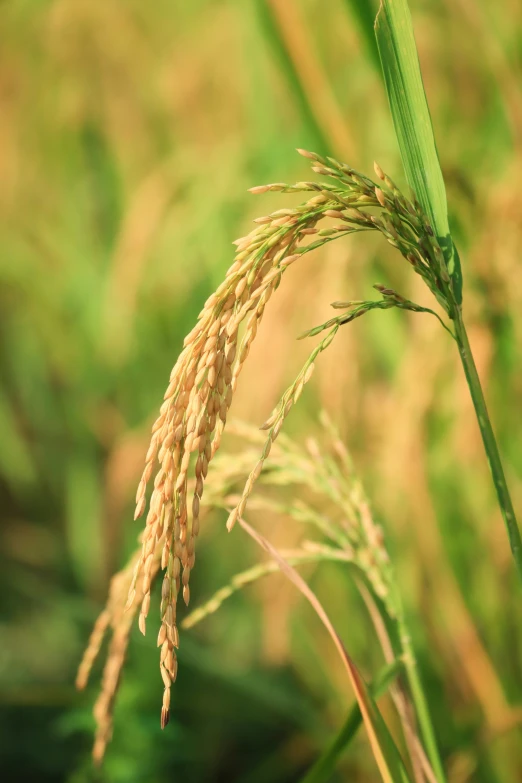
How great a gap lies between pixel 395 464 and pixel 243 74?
1.73 m

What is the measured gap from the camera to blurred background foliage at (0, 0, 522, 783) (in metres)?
1.36

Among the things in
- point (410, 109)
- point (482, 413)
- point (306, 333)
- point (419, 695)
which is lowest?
point (419, 695)

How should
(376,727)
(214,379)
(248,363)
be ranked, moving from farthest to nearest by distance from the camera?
1. (248,363)
2. (376,727)
3. (214,379)

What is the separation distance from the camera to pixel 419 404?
133cm

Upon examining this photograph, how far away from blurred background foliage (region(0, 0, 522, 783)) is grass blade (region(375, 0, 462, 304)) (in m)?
0.31

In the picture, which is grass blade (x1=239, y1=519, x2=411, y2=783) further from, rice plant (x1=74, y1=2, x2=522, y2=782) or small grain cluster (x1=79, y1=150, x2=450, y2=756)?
small grain cluster (x1=79, y1=150, x2=450, y2=756)

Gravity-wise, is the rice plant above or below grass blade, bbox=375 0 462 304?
below

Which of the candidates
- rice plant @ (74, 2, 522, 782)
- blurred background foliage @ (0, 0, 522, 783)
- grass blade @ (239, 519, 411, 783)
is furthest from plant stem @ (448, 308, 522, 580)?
blurred background foliage @ (0, 0, 522, 783)

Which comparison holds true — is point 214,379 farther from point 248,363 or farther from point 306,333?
point 248,363

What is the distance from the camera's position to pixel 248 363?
1.57 meters

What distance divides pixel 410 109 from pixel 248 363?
93cm

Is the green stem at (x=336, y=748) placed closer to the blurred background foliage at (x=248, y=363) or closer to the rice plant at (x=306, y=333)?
the rice plant at (x=306, y=333)

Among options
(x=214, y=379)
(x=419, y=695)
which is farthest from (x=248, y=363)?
(x=214, y=379)

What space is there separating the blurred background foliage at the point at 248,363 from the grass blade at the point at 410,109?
31cm
